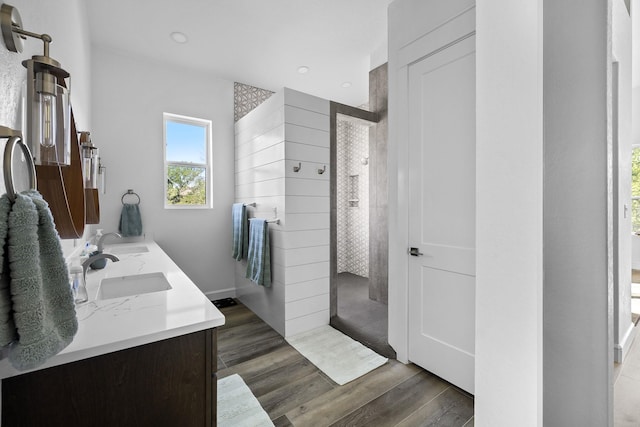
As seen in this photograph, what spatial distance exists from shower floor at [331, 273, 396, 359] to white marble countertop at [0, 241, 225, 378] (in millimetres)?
1654

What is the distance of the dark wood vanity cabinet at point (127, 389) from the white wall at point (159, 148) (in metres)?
2.62

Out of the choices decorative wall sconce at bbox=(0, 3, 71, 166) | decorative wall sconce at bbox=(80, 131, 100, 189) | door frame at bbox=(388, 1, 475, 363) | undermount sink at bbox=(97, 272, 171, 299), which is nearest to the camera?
decorative wall sconce at bbox=(0, 3, 71, 166)

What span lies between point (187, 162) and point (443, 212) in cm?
288

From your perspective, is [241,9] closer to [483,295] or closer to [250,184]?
[250,184]

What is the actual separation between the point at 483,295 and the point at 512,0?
1169mm

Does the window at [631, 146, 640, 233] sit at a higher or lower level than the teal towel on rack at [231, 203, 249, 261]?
higher

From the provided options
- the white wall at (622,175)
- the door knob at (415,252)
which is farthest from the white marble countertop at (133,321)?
the white wall at (622,175)

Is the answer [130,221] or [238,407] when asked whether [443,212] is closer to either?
[238,407]

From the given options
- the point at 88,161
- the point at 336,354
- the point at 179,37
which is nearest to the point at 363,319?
the point at 336,354

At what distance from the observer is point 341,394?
71.5 inches

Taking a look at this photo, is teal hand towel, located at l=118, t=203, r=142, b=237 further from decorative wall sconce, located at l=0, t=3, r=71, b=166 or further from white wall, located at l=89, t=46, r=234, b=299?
decorative wall sconce, located at l=0, t=3, r=71, b=166

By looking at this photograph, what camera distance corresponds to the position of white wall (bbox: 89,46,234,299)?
2953mm

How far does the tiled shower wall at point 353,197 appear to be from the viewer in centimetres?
466

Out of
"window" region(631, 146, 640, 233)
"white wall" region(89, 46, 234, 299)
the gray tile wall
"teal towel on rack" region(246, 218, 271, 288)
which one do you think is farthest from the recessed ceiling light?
"window" region(631, 146, 640, 233)
